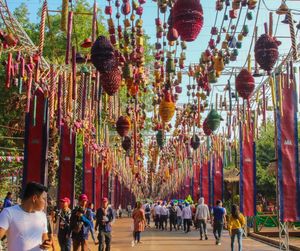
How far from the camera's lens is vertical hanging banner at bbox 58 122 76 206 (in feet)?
49.2

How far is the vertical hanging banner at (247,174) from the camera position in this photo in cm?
1742

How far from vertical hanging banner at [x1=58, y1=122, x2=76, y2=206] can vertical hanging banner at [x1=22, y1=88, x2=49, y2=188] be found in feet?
11.0

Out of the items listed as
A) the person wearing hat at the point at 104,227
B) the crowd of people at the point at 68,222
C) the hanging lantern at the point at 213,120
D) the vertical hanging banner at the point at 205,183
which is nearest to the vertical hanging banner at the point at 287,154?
the crowd of people at the point at 68,222

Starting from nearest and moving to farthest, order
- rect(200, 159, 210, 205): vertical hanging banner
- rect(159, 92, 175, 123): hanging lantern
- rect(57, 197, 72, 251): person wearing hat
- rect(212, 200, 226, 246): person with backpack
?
rect(159, 92, 175, 123): hanging lantern, rect(57, 197, 72, 251): person wearing hat, rect(212, 200, 226, 246): person with backpack, rect(200, 159, 210, 205): vertical hanging banner

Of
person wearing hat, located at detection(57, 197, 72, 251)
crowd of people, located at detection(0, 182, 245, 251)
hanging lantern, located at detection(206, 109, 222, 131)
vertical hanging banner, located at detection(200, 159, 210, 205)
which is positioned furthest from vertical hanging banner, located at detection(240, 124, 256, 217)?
vertical hanging banner, located at detection(200, 159, 210, 205)

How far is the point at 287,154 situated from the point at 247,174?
14.0 feet

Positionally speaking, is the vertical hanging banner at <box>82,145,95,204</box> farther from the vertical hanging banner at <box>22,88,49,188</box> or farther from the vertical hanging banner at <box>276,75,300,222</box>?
the vertical hanging banner at <box>276,75,300,222</box>

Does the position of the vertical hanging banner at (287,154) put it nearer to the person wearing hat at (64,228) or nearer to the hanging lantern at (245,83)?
the hanging lantern at (245,83)

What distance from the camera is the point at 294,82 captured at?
1360 cm

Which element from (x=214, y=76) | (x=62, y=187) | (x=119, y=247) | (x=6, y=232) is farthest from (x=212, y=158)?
(x=6, y=232)

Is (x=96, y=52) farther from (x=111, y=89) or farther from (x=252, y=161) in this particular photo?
(x=252, y=161)

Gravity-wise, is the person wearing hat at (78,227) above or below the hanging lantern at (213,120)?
below

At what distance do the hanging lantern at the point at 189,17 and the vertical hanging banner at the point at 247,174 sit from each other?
419 inches

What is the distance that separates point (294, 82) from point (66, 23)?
26.6 feet
